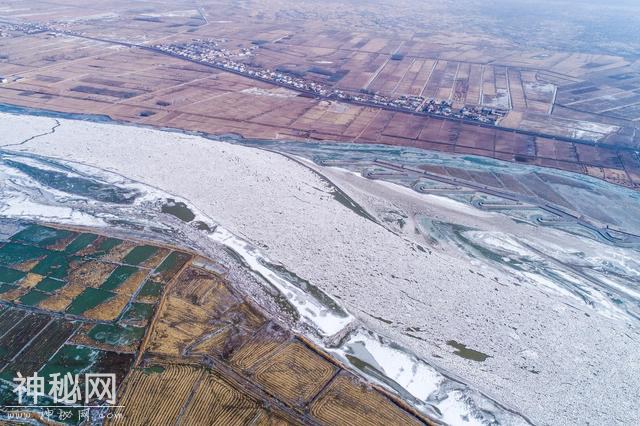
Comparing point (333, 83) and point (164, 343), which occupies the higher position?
point (333, 83)

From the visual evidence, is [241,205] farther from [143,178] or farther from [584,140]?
[584,140]

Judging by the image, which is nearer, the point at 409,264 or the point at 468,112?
the point at 409,264

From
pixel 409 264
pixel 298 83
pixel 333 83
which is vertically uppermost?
pixel 333 83

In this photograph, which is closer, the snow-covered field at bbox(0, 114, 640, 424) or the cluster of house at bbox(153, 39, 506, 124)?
the snow-covered field at bbox(0, 114, 640, 424)

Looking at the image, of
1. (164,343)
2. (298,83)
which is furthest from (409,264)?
(298,83)

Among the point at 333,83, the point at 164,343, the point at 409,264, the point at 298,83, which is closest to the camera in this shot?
the point at 164,343

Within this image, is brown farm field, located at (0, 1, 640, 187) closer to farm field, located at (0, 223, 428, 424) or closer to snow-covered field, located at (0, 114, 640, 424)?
snow-covered field, located at (0, 114, 640, 424)

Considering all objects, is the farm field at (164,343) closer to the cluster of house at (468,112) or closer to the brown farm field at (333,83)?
the brown farm field at (333,83)

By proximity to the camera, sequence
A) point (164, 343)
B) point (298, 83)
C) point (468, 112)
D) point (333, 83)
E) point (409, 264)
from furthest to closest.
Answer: point (333, 83) < point (298, 83) < point (468, 112) < point (409, 264) < point (164, 343)

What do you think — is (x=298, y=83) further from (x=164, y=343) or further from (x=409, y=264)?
(x=164, y=343)

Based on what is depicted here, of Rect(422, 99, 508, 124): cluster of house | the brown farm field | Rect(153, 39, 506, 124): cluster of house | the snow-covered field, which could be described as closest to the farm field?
the snow-covered field
